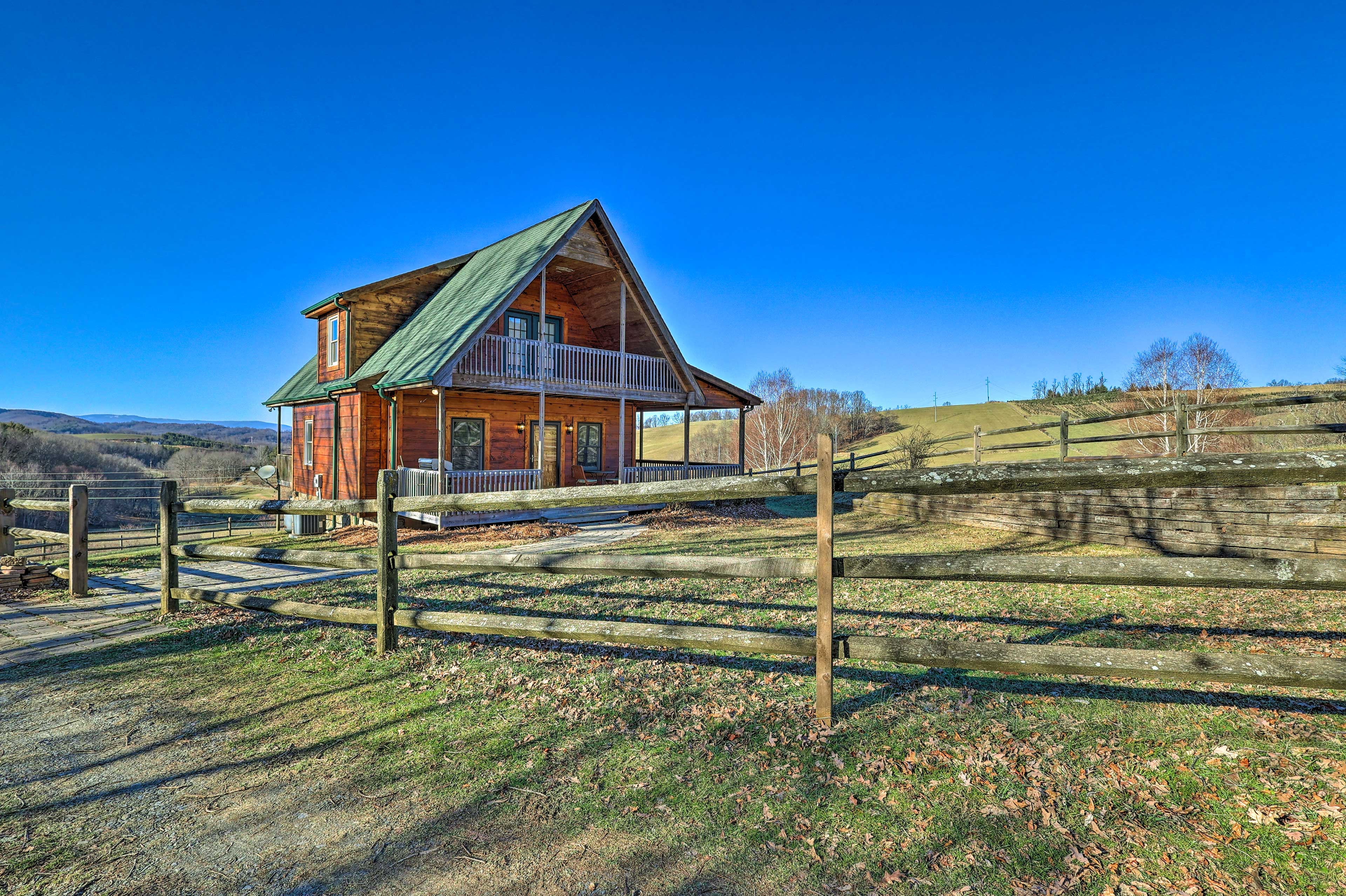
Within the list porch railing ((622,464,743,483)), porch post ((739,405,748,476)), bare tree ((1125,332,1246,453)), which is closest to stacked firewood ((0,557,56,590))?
porch railing ((622,464,743,483))

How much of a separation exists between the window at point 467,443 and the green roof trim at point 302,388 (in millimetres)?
4328

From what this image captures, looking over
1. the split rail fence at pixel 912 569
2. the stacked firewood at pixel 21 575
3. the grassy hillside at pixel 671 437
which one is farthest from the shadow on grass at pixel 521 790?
the grassy hillside at pixel 671 437

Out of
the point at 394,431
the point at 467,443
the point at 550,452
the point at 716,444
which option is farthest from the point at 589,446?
the point at 716,444

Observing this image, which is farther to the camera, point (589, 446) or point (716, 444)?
point (716, 444)

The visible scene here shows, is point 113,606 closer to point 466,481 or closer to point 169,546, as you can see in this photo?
point 169,546

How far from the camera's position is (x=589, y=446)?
72.4 feet

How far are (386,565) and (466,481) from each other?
36.3 feet

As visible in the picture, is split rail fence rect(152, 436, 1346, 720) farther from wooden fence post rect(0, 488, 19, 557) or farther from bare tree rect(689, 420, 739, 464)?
bare tree rect(689, 420, 739, 464)

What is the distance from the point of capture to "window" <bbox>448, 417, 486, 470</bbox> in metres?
18.7

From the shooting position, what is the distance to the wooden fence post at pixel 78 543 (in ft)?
24.9

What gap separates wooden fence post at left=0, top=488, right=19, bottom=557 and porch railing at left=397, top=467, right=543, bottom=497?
696 cm

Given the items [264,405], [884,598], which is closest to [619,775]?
[884,598]

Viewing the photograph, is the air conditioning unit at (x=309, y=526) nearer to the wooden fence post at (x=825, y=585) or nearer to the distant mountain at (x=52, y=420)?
the wooden fence post at (x=825, y=585)

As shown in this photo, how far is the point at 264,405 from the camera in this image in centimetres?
2334
